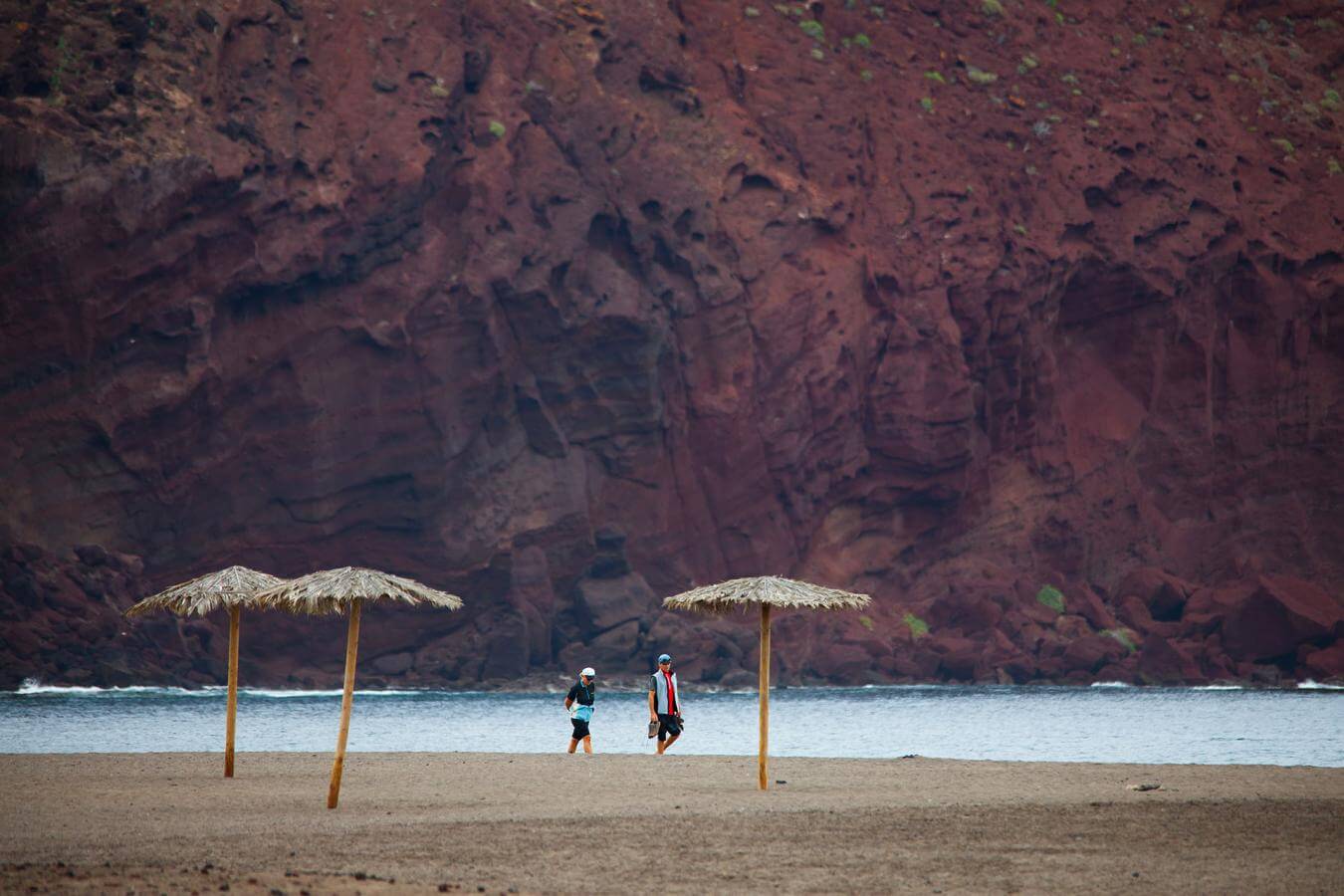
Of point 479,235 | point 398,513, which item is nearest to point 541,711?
point 398,513

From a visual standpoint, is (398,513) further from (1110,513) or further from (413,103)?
(1110,513)

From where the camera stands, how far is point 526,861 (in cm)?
1692

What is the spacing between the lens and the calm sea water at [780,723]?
3831 centimetres

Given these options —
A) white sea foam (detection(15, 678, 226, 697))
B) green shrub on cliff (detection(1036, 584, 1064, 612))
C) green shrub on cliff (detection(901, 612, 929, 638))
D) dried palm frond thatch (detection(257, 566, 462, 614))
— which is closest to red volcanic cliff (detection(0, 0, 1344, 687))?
green shrub on cliff (detection(901, 612, 929, 638))

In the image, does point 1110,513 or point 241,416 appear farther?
point 1110,513

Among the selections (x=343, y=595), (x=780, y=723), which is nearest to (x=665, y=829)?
(x=343, y=595)

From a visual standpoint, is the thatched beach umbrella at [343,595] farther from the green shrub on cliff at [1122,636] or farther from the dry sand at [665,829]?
the green shrub on cliff at [1122,636]

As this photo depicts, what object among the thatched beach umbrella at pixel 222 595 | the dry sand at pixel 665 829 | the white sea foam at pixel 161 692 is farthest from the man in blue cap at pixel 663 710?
the white sea foam at pixel 161 692

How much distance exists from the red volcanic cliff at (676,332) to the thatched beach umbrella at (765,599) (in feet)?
155

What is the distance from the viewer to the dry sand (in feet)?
51.9

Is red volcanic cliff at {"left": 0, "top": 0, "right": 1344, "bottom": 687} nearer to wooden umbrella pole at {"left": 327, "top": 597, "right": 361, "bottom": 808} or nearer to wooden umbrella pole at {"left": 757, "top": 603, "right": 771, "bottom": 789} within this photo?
wooden umbrella pole at {"left": 327, "top": 597, "right": 361, "bottom": 808}

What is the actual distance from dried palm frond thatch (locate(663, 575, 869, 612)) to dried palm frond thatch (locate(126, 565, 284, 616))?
5.72 meters

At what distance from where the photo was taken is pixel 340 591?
2066cm

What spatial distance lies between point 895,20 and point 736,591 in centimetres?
7952
